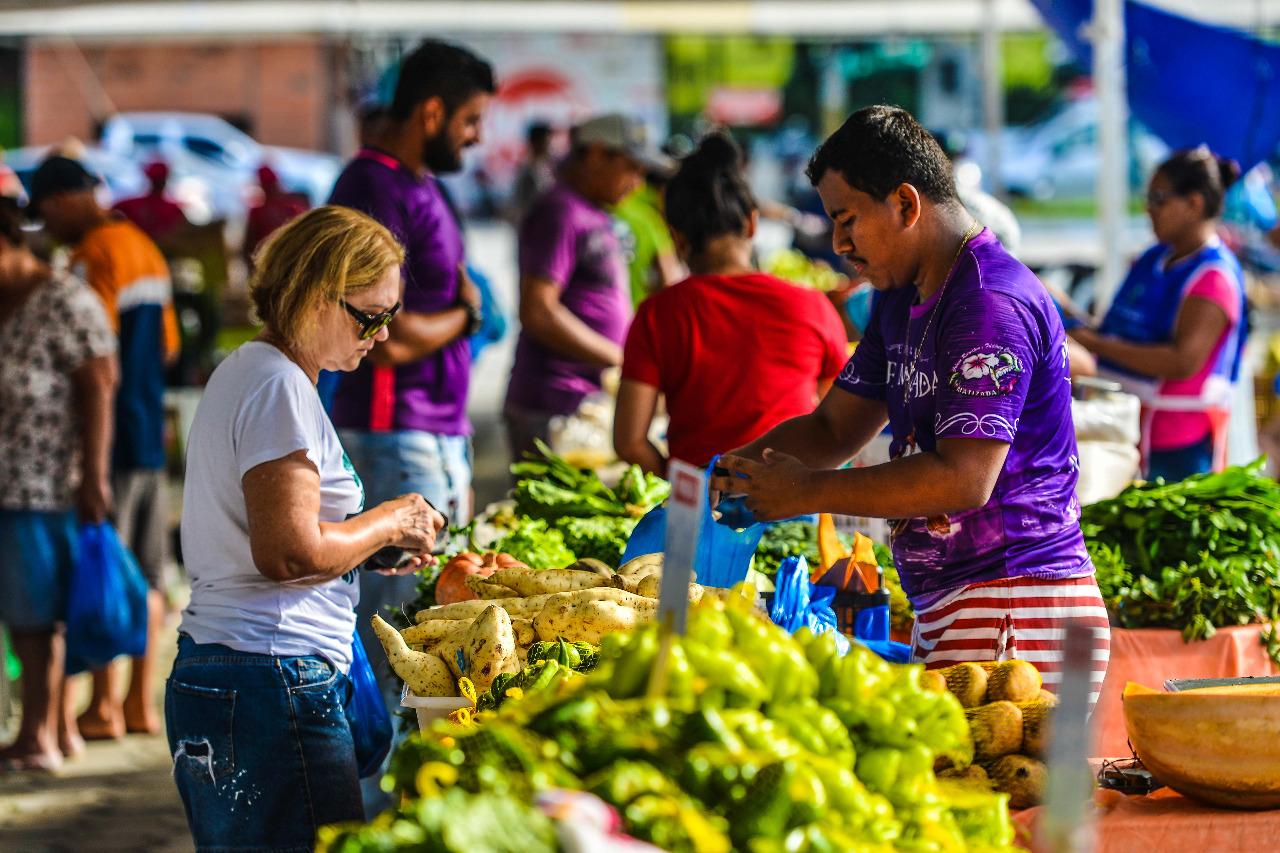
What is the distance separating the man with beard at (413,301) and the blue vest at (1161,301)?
249 centimetres

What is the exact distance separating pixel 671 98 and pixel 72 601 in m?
15.0

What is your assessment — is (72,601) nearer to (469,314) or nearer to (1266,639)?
(469,314)

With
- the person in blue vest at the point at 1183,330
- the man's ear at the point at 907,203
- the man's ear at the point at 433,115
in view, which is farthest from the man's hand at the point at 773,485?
the person in blue vest at the point at 1183,330

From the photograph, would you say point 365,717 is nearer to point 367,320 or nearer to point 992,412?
point 367,320

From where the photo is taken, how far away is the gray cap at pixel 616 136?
513 centimetres

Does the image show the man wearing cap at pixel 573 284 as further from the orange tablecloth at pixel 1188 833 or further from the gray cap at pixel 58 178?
the orange tablecloth at pixel 1188 833

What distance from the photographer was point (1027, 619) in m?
2.29

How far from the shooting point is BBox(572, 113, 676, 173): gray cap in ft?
16.8

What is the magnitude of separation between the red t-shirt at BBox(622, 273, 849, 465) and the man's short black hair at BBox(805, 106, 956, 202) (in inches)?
41.4

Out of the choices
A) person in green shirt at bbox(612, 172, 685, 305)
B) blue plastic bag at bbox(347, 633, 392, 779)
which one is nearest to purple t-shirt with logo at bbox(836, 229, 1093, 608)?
blue plastic bag at bbox(347, 633, 392, 779)

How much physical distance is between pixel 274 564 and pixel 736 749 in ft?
3.65

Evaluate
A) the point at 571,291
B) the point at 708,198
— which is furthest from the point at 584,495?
the point at 571,291

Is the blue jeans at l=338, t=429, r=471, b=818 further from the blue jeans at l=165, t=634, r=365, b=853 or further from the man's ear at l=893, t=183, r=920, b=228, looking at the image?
the man's ear at l=893, t=183, r=920, b=228

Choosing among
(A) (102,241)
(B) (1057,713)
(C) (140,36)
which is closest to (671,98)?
(C) (140,36)
